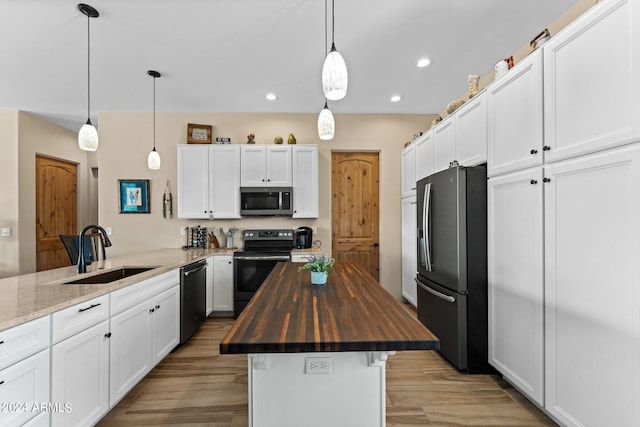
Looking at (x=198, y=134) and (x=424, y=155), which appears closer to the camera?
(x=424, y=155)

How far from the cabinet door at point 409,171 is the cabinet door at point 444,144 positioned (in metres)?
0.64

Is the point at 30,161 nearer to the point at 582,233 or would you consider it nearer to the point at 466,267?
the point at 466,267

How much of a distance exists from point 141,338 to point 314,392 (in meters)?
1.63

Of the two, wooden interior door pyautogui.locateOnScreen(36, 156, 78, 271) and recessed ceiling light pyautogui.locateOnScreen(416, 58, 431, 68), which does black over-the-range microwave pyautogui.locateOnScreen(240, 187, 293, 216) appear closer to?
recessed ceiling light pyautogui.locateOnScreen(416, 58, 431, 68)

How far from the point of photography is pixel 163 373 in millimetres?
2506

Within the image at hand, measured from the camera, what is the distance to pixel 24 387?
1.33 metres

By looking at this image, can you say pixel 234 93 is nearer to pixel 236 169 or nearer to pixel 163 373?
pixel 236 169

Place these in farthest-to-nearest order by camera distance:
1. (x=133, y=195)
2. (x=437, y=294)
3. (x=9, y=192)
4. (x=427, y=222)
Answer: (x=133, y=195)
(x=9, y=192)
(x=427, y=222)
(x=437, y=294)

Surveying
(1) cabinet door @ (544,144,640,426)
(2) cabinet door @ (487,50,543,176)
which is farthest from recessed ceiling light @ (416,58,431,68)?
(1) cabinet door @ (544,144,640,426)

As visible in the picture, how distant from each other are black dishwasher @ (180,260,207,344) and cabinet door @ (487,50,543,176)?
299cm

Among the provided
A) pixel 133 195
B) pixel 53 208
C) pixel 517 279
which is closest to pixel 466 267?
Answer: pixel 517 279

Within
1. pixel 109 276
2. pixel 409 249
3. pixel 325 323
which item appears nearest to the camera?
pixel 325 323

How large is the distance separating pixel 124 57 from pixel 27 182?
314 cm

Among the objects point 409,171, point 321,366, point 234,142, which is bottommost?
point 321,366
